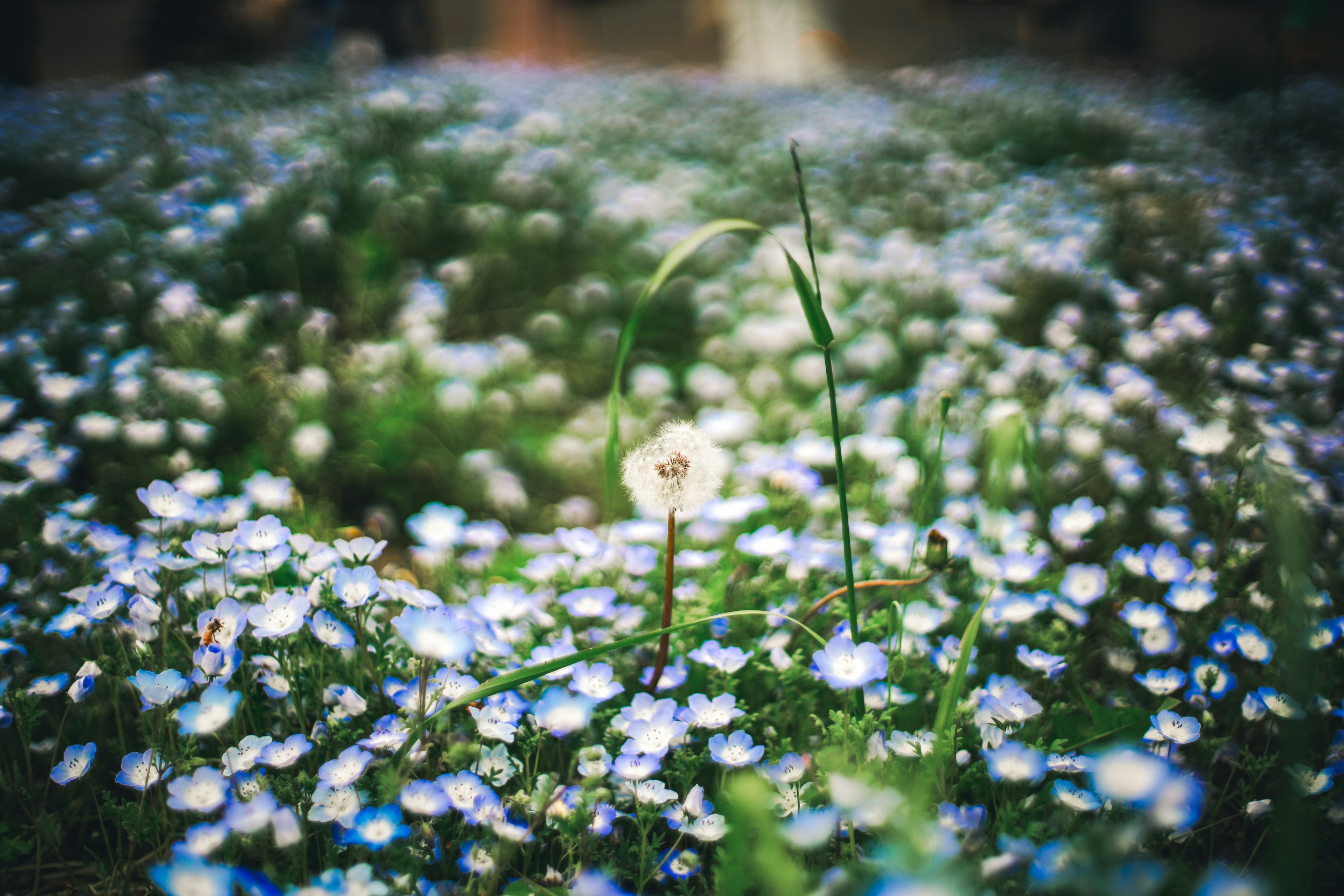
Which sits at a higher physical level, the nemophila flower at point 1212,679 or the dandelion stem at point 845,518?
the dandelion stem at point 845,518

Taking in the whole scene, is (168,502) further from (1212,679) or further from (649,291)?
(1212,679)

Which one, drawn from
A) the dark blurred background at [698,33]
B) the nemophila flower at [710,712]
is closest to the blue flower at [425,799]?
the nemophila flower at [710,712]

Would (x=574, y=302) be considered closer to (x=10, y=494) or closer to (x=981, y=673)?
(x=10, y=494)

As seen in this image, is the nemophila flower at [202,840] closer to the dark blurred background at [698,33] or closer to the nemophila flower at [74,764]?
the nemophila flower at [74,764]

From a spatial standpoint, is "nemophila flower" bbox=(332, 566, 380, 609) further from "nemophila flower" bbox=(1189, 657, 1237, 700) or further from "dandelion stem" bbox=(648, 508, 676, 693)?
"nemophila flower" bbox=(1189, 657, 1237, 700)

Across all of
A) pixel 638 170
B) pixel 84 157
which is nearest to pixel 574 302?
pixel 638 170

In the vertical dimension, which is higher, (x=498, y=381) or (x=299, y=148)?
(x=299, y=148)
